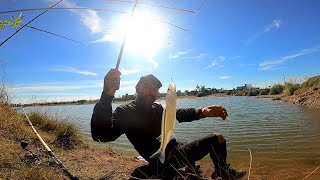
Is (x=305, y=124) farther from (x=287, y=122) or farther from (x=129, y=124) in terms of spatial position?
(x=129, y=124)

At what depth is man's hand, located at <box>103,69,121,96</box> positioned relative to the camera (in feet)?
8.80

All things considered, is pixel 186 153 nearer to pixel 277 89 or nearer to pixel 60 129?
pixel 60 129

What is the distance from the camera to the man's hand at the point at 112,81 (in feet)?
8.80

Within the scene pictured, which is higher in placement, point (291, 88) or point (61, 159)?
point (291, 88)

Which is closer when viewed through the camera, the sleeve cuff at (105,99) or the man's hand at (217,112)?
the sleeve cuff at (105,99)

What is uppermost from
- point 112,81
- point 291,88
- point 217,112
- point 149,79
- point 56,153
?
point 291,88

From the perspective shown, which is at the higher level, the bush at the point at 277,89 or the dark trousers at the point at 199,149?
the bush at the point at 277,89

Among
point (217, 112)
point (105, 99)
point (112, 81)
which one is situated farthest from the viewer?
point (217, 112)

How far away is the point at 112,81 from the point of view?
277cm

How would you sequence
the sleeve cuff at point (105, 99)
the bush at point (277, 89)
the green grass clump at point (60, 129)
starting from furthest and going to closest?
the bush at point (277, 89) → the green grass clump at point (60, 129) → the sleeve cuff at point (105, 99)

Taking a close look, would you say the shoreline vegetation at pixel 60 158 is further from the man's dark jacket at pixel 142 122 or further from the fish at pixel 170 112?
the fish at pixel 170 112

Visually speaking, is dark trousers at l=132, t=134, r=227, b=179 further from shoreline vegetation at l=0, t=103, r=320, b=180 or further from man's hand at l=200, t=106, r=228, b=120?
man's hand at l=200, t=106, r=228, b=120

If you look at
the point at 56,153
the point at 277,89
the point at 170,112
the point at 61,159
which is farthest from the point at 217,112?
the point at 277,89

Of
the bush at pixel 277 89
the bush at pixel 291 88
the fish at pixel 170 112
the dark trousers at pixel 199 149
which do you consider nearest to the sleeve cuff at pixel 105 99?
the dark trousers at pixel 199 149
